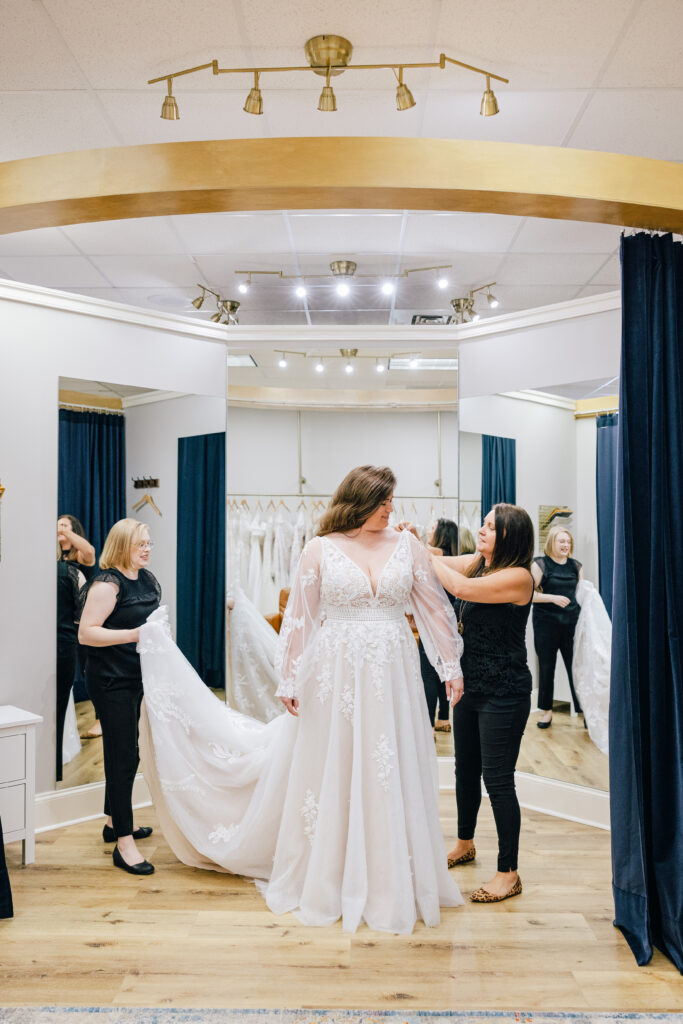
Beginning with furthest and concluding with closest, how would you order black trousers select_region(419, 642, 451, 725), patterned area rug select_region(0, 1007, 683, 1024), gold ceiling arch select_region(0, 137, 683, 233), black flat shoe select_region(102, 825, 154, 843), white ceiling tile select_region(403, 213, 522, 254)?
black trousers select_region(419, 642, 451, 725), white ceiling tile select_region(403, 213, 522, 254), black flat shoe select_region(102, 825, 154, 843), gold ceiling arch select_region(0, 137, 683, 233), patterned area rug select_region(0, 1007, 683, 1024)

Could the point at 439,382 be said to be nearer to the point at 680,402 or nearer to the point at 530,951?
the point at 680,402

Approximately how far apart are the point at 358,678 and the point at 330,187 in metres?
1.72

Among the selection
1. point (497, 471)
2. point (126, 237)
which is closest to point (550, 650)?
point (497, 471)

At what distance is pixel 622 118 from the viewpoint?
3.16m

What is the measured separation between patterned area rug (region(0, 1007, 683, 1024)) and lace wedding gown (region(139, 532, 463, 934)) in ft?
1.59

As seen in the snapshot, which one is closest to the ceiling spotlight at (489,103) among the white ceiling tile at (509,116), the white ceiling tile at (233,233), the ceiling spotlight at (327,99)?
the white ceiling tile at (509,116)

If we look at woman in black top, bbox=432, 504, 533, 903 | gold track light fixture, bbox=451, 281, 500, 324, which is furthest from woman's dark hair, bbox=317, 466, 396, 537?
gold track light fixture, bbox=451, 281, 500, 324

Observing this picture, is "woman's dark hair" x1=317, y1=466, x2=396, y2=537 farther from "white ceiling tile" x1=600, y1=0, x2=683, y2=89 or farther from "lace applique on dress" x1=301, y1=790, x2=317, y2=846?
"white ceiling tile" x1=600, y1=0, x2=683, y2=89

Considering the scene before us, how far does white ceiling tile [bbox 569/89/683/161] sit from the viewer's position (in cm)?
299

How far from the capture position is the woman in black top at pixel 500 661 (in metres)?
2.99

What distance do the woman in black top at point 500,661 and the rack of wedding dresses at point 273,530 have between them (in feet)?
4.40

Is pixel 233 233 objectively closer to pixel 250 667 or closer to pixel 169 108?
pixel 169 108

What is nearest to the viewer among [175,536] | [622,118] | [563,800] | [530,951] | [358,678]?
[530,951]

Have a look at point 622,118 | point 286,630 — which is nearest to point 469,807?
point 286,630
